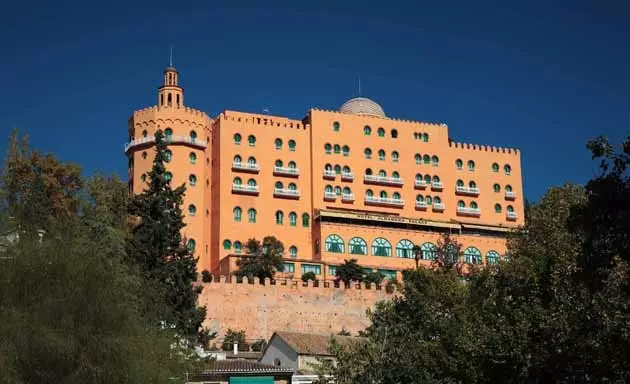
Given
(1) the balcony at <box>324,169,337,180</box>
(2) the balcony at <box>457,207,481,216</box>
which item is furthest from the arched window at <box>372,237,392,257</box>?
(2) the balcony at <box>457,207,481,216</box>

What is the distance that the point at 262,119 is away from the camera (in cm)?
7944

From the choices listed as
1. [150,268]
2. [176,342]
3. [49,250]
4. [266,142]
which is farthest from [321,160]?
[49,250]

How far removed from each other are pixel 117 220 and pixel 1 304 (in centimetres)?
2500

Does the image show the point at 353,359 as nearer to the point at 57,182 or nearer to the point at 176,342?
the point at 176,342

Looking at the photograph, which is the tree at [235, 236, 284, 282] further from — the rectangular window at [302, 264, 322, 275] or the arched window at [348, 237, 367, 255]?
the arched window at [348, 237, 367, 255]

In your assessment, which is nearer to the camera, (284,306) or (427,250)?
(284,306)

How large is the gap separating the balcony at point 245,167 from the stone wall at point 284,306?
44.8ft

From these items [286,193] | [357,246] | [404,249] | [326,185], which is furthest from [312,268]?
[326,185]

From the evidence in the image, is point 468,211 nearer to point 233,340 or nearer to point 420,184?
point 420,184

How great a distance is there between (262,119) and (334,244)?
1123 cm

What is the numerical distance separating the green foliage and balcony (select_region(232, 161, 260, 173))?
58.3 feet

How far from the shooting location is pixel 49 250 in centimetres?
2708

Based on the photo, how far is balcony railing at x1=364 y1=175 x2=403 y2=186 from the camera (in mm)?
80625

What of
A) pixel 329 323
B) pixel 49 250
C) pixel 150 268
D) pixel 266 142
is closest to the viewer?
pixel 49 250
